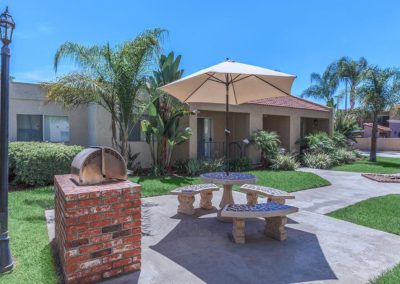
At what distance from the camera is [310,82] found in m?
36.8

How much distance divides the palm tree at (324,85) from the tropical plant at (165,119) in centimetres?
2676

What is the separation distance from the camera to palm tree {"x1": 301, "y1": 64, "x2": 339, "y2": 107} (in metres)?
33.9

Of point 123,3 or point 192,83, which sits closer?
point 192,83

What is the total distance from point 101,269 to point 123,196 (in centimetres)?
88

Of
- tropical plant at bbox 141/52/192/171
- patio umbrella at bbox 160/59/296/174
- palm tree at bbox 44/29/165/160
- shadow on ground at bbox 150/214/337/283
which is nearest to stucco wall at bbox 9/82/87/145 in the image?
tropical plant at bbox 141/52/192/171

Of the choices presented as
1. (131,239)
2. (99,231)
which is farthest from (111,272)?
(99,231)

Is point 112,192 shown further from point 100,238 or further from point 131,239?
point 131,239

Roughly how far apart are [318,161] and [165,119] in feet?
29.4

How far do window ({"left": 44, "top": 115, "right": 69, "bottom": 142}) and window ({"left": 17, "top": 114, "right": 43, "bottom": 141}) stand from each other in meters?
0.23

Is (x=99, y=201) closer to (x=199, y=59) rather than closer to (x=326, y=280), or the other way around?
(x=326, y=280)

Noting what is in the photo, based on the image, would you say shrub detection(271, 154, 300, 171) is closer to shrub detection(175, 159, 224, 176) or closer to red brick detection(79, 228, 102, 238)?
shrub detection(175, 159, 224, 176)

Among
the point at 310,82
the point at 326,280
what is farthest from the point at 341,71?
the point at 326,280

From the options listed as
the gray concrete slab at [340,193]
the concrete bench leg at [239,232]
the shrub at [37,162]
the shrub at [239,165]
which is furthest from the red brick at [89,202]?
the shrub at [239,165]

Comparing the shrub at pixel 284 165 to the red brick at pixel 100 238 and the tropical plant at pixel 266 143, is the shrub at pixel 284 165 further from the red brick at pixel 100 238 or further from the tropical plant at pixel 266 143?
the red brick at pixel 100 238
